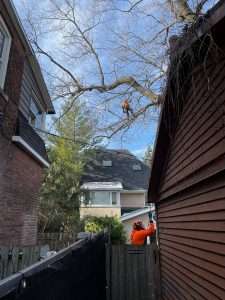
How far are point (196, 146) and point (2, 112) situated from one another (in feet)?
14.1

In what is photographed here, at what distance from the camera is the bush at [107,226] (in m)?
16.8

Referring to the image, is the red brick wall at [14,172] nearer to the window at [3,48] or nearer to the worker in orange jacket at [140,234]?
the window at [3,48]

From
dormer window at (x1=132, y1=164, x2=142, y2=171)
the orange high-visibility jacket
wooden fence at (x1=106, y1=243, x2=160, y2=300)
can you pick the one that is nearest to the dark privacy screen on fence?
wooden fence at (x1=106, y1=243, x2=160, y2=300)

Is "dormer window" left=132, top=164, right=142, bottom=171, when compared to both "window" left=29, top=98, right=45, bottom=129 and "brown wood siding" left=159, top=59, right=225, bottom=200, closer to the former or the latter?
"window" left=29, top=98, right=45, bottom=129

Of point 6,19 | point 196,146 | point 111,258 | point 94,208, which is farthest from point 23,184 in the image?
point 94,208

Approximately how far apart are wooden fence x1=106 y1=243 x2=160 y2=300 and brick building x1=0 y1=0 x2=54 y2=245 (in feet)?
8.56

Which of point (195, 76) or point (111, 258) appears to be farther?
point (111, 258)

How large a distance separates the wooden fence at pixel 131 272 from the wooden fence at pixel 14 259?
113 inches

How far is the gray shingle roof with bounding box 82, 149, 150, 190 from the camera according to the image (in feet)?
82.8

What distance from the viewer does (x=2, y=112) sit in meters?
6.04

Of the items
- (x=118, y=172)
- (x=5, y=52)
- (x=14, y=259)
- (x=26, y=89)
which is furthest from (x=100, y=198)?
(x=14, y=259)

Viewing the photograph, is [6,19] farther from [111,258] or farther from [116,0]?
[111,258]

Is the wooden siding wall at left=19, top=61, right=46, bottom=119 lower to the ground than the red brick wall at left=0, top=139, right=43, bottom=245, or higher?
higher

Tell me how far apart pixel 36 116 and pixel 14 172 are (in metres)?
3.46
